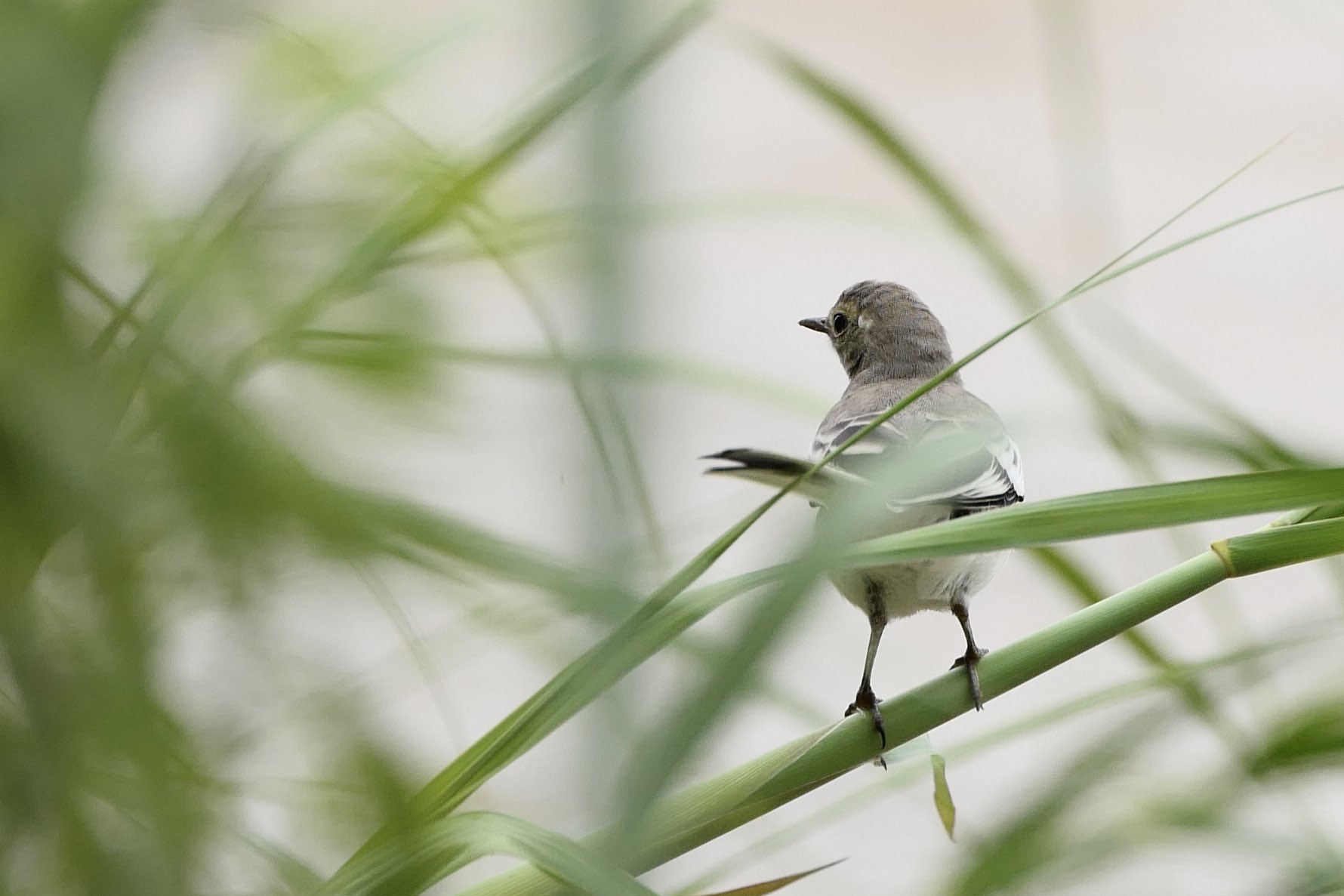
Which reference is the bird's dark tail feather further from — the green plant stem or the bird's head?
the bird's head

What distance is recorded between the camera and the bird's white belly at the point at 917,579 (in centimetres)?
41

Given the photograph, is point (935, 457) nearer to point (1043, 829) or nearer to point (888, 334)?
point (1043, 829)

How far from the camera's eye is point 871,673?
379 mm

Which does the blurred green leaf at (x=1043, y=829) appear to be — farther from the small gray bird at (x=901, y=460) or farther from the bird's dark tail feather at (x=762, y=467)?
the bird's dark tail feather at (x=762, y=467)

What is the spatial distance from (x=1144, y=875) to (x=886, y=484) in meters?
0.68

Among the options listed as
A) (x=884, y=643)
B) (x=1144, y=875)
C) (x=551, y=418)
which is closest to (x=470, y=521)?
(x=551, y=418)

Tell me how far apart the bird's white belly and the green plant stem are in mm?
131

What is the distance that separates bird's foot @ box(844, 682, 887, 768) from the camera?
0.27m

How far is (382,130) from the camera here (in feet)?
1.22

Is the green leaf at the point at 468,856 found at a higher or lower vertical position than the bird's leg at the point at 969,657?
lower

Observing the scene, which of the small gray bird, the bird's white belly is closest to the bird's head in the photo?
the small gray bird

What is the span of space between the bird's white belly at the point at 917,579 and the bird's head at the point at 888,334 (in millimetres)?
117

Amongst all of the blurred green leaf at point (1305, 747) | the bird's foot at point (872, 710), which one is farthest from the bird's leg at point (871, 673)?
the blurred green leaf at point (1305, 747)

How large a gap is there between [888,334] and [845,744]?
30cm
